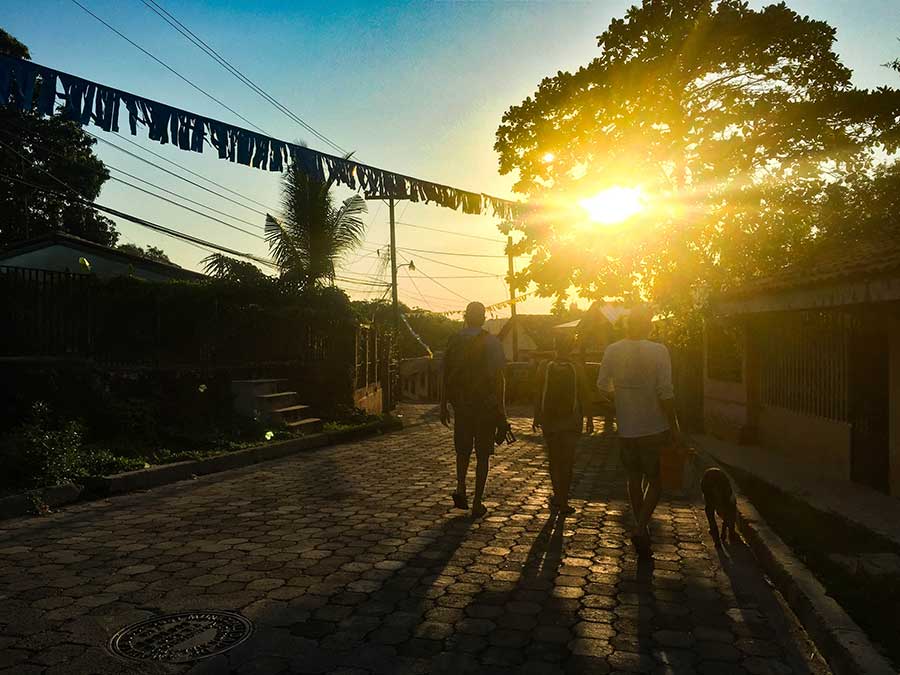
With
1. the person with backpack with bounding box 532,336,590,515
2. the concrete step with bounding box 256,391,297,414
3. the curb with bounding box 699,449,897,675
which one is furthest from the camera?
the concrete step with bounding box 256,391,297,414

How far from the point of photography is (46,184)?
1175 inches

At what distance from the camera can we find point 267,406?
46.3 feet

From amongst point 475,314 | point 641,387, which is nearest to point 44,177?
point 475,314

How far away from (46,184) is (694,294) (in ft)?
82.7

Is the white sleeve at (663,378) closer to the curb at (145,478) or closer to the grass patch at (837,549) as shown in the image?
the grass patch at (837,549)

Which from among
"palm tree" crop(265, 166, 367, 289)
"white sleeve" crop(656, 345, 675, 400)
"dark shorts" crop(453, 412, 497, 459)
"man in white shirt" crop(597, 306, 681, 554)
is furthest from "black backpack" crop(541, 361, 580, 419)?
"palm tree" crop(265, 166, 367, 289)

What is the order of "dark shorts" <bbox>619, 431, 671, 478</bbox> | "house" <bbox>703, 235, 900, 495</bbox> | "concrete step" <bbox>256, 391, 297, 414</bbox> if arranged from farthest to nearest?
"concrete step" <bbox>256, 391, 297, 414</bbox> < "house" <bbox>703, 235, 900, 495</bbox> < "dark shorts" <bbox>619, 431, 671, 478</bbox>

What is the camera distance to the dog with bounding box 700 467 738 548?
242 inches

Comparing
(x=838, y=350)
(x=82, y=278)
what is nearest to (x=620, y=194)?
(x=838, y=350)

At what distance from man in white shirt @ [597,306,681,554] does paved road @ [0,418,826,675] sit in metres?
0.47

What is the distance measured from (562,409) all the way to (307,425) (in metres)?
8.25

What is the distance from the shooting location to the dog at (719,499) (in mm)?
6152

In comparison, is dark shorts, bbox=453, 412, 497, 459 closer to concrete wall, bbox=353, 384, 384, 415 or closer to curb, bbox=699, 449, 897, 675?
curb, bbox=699, 449, 897, 675

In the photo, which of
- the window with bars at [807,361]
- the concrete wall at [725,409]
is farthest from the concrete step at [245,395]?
the window with bars at [807,361]
